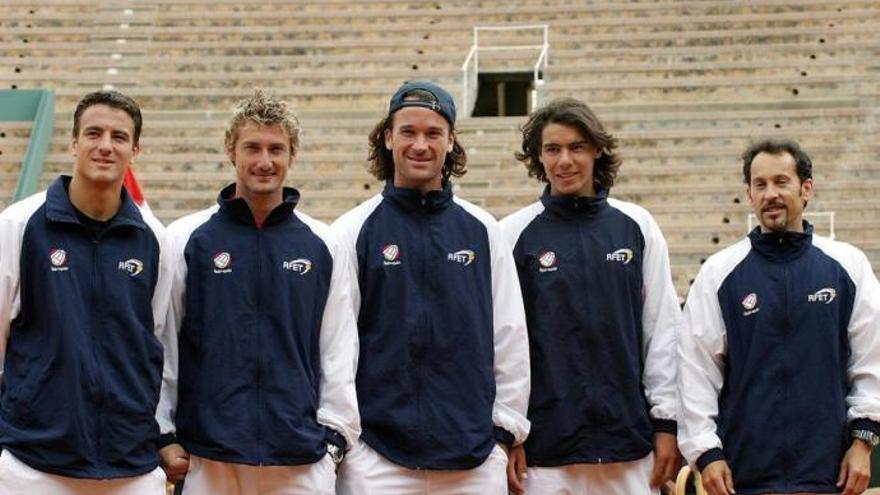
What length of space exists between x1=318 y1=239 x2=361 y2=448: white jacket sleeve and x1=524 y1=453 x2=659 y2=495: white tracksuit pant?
62 centimetres

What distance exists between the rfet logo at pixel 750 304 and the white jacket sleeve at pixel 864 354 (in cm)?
28

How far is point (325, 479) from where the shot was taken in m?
3.48

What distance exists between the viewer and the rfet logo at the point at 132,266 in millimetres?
3396

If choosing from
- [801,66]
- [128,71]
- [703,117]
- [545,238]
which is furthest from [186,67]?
[545,238]

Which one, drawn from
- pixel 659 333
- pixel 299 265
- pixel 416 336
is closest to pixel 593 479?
pixel 659 333

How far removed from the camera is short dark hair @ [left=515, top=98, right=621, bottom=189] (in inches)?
156

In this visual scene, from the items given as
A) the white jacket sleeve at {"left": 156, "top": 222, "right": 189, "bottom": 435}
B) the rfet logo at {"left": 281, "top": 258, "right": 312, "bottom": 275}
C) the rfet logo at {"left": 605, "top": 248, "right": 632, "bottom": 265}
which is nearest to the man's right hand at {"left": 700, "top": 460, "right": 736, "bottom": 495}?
the rfet logo at {"left": 605, "top": 248, "right": 632, "bottom": 265}

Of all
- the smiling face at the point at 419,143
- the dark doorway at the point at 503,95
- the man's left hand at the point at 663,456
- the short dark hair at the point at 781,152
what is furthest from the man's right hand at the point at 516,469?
the dark doorway at the point at 503,95

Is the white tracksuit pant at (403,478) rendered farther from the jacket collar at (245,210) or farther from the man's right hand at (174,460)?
the jacket collar at (245,210)

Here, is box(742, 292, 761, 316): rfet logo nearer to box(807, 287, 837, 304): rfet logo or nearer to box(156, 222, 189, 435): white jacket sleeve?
box(807, 287, 837, 304): rfet logo

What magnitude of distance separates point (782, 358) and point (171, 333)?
5.82 feet

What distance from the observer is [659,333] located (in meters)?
A: 3.92

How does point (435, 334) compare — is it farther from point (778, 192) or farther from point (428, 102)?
point (778, 192)

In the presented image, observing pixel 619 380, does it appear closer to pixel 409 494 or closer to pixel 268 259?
pixel 409 494
